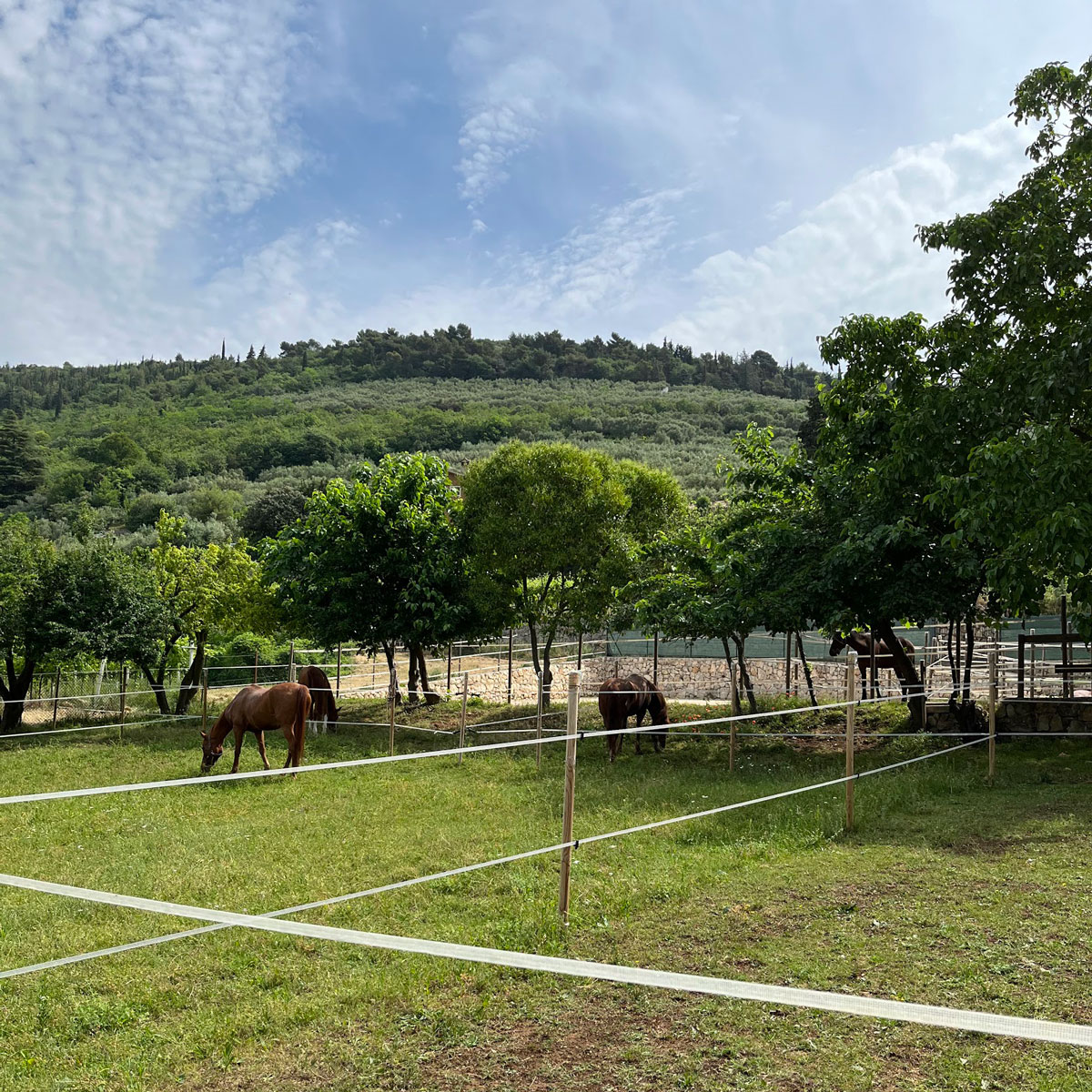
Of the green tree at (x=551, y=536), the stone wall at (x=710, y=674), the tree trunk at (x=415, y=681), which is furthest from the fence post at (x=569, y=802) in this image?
the stone wall at (x=710, y=674)

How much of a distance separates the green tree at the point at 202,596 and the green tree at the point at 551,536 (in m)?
6.55

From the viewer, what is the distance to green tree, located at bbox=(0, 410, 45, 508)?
73000mm

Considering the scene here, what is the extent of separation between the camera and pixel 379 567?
20.6 metres

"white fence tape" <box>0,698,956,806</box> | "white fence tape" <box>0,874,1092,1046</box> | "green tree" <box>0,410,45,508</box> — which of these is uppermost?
"green tree" <box>0,410,45,508</box>

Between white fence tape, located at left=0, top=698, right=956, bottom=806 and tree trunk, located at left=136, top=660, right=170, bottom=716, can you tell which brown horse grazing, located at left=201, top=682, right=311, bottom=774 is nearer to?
white fence tape, located at left=0, top=698, right=956, bottom=806

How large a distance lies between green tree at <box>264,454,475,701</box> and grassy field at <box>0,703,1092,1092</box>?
9411 mm

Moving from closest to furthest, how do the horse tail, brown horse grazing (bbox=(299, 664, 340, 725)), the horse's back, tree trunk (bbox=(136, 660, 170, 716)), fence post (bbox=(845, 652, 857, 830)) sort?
fence post (bbox=(845, 652, 857, 830)) < the horse tail < the horse's back < brown horse grazing (bbox=(299, 664, 340, 725)) < tree trunk (bbox=(136, 660, 170, 716))

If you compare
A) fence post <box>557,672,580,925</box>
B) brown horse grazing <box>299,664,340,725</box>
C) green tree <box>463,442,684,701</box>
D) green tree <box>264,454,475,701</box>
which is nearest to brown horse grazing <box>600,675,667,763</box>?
green tree <box>463,442,684,701</box>

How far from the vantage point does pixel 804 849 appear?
7441 mm

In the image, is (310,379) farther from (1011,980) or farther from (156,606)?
(1011,980)

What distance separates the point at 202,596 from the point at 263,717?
32.5 feet

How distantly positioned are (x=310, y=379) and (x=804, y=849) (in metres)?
140

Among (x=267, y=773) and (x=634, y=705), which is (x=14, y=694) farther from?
(x=267, y=773)

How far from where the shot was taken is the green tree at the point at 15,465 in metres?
73.0
